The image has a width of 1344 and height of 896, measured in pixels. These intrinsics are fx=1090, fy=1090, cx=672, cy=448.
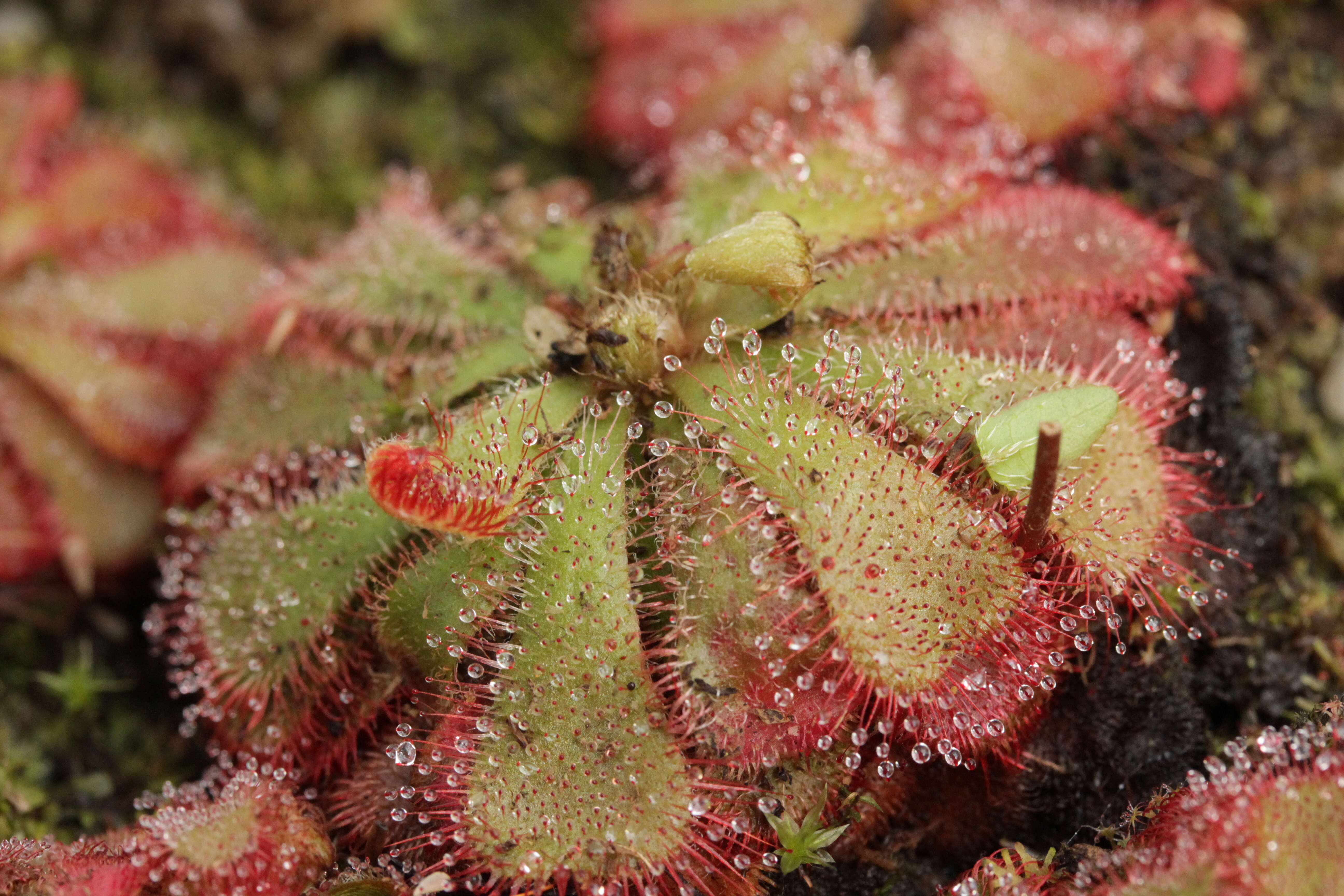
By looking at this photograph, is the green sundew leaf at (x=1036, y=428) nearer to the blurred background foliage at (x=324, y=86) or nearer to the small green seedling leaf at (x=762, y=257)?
the small green seedling leaf at (x=762, y=257)

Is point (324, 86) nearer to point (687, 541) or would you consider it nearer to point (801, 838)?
point (687, 541)

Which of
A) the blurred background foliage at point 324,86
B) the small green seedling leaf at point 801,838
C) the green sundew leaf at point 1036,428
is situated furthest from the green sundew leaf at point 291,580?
the blurred background foliage at point 324,86

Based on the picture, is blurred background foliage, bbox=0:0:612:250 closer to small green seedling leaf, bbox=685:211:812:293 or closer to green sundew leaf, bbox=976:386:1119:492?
small green seedling leaf, bbox=685:211:812:293

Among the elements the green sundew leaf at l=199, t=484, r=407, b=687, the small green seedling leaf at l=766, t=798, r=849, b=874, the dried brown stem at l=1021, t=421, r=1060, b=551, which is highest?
the dried brown stem at l=1021, t=421, r=1060, b=551

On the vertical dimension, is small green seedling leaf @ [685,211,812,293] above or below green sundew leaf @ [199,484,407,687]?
above

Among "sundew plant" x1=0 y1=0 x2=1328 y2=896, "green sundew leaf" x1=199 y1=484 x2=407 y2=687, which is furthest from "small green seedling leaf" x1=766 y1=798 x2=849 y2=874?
"green sundew leaf" x1=199 y1=484 x2=407 y2=687

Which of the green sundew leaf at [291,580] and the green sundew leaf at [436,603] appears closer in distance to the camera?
the green sundew leaf at [436,603]

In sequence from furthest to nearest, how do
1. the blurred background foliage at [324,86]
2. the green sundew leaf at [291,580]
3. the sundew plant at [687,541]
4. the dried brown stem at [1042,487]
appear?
the blurred background foliage at [324,86], the green sundew leaf at [291,580], the sundew plant at [687,541], the dried brown stem at [1042,487]

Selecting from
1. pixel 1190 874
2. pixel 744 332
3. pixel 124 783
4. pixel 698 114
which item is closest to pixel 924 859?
pixel 1190 874
